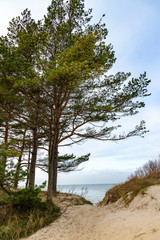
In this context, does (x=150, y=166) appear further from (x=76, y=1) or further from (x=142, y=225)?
(x=76, y=1)

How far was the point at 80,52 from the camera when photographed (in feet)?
21.2

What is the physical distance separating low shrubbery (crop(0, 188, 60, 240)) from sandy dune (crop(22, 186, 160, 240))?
0.37 m

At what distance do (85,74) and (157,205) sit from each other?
4786 mm

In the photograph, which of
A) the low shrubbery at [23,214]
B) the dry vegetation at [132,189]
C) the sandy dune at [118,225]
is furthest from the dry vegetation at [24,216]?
the dry vegetation at [132,189]

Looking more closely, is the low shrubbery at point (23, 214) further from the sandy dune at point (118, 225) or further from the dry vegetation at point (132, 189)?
the dry vegetation at point (132, 189)

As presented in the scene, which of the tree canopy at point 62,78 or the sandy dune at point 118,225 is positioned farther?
the tree canopy at point 62,78

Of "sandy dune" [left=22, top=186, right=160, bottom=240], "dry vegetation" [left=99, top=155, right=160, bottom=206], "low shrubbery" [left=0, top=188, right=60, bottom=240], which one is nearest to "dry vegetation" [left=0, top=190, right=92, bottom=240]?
"low shrubbery" [left=0, top=188, right=60, bottom=240]

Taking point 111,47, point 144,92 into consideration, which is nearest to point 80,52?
point 111,47

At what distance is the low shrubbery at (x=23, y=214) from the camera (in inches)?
192

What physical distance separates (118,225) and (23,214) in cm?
347

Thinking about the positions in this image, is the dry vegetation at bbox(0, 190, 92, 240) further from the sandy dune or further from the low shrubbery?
the sandy dune

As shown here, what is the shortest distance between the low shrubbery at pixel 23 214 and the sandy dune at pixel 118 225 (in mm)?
369

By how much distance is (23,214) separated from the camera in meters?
6.18

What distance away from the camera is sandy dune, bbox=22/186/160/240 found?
372cm
